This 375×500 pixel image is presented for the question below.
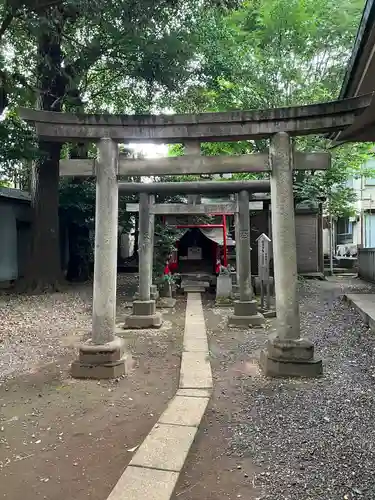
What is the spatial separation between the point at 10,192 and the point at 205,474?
13.5 meters

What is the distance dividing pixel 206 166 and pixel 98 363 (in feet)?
9.39

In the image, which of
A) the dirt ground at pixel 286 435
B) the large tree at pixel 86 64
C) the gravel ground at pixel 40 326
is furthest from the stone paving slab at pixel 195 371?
the large tree at pixel 86 64

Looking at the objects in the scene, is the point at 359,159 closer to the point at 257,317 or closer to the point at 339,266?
the point at 339,266

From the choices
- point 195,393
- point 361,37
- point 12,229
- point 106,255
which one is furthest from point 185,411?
point 12,229

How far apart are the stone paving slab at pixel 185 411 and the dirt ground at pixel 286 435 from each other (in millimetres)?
87

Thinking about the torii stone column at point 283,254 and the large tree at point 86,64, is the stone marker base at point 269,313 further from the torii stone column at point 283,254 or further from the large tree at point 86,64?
the large tree at point 86,64

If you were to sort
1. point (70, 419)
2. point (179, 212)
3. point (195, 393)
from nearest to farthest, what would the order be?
point (70, 419)
point (195, 393)
point (179, 212)

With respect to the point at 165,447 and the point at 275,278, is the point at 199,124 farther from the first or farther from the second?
the point at 165,447

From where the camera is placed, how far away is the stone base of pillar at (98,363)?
4902mm

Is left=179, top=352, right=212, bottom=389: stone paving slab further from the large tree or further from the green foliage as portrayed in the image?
the green foliage

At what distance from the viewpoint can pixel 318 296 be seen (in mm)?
11664

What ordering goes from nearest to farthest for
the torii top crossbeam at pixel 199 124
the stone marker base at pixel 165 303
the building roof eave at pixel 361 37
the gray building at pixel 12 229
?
the building roof eave at pixel 361 37
the torii top crossbeam at pixel 199 124
the stone marker base at pixel 165 303
the gray building at pixel 12 229

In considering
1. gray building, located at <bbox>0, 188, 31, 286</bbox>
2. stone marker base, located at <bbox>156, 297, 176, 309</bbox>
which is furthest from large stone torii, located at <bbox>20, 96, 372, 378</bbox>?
gray building, located at <bbox>0, 188, 31, 286</bbox>

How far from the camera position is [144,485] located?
2662 millimetres
